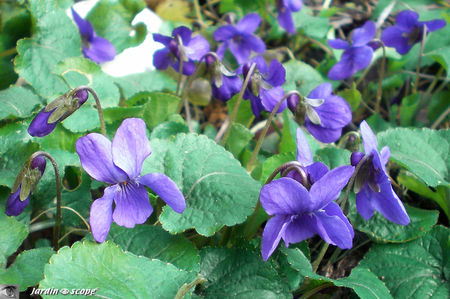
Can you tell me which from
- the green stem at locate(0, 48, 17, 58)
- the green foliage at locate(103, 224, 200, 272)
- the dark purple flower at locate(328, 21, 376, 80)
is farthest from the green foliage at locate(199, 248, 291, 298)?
the green stem at locate(0, 48, 17, 58)

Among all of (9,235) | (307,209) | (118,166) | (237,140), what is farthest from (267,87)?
(9,235)

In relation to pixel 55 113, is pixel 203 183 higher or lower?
lower

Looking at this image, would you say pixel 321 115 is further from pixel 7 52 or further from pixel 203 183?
pixel 7 52

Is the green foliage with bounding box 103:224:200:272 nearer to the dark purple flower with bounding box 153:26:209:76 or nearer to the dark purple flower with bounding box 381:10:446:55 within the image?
the dark purple flower with bounding box 153:26:209:76

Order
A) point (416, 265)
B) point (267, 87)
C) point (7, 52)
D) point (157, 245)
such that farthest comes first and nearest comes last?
point (7, 52) < point (267, 87) < point (416, 265) < point (157, 245)

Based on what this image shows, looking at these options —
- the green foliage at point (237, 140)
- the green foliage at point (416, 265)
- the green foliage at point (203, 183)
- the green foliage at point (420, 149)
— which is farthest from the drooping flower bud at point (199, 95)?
the green foliage at point (416, 265)

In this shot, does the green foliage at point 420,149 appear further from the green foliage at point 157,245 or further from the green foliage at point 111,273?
the green foliage at point 111,273

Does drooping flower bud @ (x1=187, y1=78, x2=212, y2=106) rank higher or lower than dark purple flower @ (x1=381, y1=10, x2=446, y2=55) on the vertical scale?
lower
